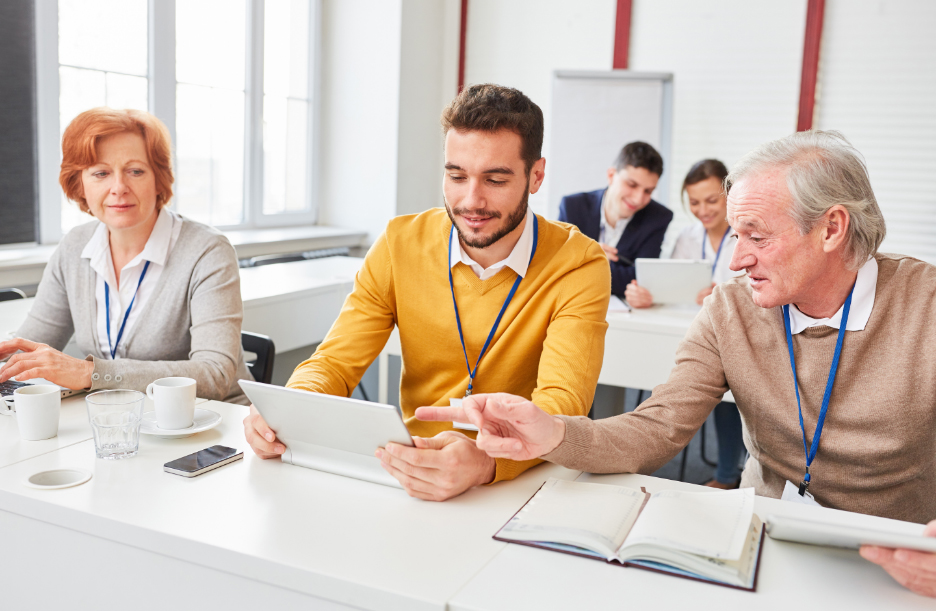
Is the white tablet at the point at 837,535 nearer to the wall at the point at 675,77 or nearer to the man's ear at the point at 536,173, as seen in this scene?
the man's ear at the point at 536,173

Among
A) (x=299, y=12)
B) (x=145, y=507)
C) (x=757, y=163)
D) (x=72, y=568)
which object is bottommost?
(x=72, y=568)

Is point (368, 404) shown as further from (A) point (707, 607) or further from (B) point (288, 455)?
(A) point (707, 607)

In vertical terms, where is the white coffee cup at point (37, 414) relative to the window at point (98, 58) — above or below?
below

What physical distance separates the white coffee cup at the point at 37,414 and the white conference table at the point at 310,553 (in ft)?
0.27

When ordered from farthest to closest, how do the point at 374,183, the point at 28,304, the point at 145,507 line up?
the point at 374,183
the point at 28,304
the point at 145,507

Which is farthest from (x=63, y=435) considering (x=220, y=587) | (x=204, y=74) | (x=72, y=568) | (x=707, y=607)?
(x=204, y=74)

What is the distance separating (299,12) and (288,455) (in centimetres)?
443

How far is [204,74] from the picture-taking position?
4.30m

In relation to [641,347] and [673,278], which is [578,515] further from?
[673,278]

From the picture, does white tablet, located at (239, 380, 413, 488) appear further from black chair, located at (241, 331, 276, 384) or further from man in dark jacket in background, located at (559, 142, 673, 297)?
man in dark jacket in background, located at (559, 142, 673, 297)

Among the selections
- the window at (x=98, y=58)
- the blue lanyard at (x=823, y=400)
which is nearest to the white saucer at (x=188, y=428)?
the blue lanyard at (x=823, y=400)

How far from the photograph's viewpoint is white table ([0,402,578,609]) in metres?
0.96

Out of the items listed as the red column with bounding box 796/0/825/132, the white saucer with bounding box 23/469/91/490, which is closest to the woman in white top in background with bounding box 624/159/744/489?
the red column with bounding box 796/0/825/132

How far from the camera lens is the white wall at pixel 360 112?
5039 millimetres
